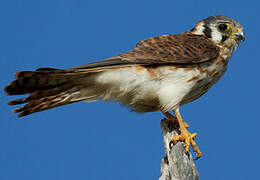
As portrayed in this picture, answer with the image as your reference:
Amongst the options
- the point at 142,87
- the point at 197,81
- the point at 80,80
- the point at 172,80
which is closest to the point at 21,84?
the point at 80,80

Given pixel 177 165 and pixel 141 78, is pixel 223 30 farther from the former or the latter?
pixel 177 165

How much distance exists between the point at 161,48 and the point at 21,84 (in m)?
1.49

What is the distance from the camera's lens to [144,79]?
3939 mm

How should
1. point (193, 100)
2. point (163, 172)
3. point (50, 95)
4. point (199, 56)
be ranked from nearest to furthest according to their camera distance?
point (163, 172) < point (50, 95) < point (199, 56) < point (193, 100)

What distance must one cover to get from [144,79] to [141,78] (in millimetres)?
33

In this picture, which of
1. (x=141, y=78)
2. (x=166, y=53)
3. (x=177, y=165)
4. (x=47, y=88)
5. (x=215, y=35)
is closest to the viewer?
(x=177, y=165)

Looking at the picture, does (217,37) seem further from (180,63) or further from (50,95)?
(50,95)

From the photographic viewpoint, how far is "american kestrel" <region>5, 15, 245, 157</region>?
3713 mm

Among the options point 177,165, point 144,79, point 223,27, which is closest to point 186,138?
point 177,165

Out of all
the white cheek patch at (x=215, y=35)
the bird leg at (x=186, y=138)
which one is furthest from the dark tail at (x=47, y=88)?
the white cheek patch at (x=215, y=35)

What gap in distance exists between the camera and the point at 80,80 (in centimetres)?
386

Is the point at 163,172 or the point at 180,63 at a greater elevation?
the point at 180,63

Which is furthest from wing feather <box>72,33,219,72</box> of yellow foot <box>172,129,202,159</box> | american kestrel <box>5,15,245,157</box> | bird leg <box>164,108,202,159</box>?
yellow foot <box>172,129,202,159</box>

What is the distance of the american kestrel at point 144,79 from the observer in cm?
371
